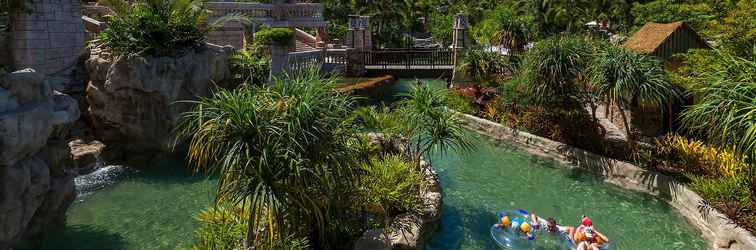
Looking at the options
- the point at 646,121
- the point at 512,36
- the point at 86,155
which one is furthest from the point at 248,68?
the point at 512,36

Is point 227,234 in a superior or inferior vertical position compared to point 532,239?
superior

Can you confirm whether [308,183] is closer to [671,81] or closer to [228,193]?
[228,193]

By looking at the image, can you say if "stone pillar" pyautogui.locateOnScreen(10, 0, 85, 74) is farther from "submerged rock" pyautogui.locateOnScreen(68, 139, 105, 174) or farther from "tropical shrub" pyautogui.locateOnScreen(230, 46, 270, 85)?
"tropical shrub" pyautogui.locateOnScreen(230, 46, 270, 85)

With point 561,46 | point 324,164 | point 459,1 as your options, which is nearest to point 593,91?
point 561,46

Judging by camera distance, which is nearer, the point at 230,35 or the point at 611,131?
the point at 611,131

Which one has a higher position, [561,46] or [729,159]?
[561,46]

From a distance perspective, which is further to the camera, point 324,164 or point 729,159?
point 729,159

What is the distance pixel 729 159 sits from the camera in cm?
1130

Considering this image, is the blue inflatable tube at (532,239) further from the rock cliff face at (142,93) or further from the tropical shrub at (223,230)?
the rock cliff face at (142,93)

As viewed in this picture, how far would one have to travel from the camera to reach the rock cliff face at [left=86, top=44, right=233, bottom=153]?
13430mm

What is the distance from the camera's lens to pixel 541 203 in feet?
39.2

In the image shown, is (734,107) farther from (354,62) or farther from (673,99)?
(354,62)

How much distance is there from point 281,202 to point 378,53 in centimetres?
2194

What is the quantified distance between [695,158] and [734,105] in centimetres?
377
